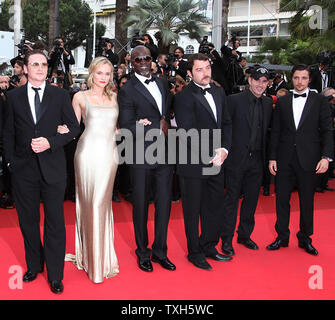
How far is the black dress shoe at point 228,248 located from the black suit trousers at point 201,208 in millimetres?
246

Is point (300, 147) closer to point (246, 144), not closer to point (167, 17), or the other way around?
point (246, 144)

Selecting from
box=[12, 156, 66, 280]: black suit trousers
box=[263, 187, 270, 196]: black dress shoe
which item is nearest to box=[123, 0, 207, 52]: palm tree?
box=[263, 187, 270, 196]: black dress shoe

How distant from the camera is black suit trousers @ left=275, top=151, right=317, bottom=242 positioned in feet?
14.2

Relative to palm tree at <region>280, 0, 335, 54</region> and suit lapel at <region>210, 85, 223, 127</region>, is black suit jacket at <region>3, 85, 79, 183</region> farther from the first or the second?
→ palm tree at <region>280, 0, 335, 54</region>

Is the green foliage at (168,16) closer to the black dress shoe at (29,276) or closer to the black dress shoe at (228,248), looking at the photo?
the black dress shoe at (228,248)

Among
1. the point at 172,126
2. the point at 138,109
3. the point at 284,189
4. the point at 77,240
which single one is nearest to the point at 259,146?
the point at 284,189

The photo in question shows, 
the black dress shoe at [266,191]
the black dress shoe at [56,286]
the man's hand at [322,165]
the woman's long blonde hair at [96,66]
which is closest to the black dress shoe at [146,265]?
the black dress shoe at [56,286]

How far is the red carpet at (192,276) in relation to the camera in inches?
129

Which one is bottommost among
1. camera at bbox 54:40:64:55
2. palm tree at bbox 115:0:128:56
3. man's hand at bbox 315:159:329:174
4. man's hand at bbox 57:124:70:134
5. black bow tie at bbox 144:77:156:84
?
man's hand at bbox 315:159:329:174

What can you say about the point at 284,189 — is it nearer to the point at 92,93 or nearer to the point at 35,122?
the point at 92,93

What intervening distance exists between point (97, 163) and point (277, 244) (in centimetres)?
211

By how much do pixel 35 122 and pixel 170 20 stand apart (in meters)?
17.4

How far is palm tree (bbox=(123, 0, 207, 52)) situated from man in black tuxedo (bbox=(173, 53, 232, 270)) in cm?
1523

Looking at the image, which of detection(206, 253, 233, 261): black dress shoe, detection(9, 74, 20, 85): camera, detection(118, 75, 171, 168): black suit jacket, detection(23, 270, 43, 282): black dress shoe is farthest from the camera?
detection(9, 74, 20, 85): camera
